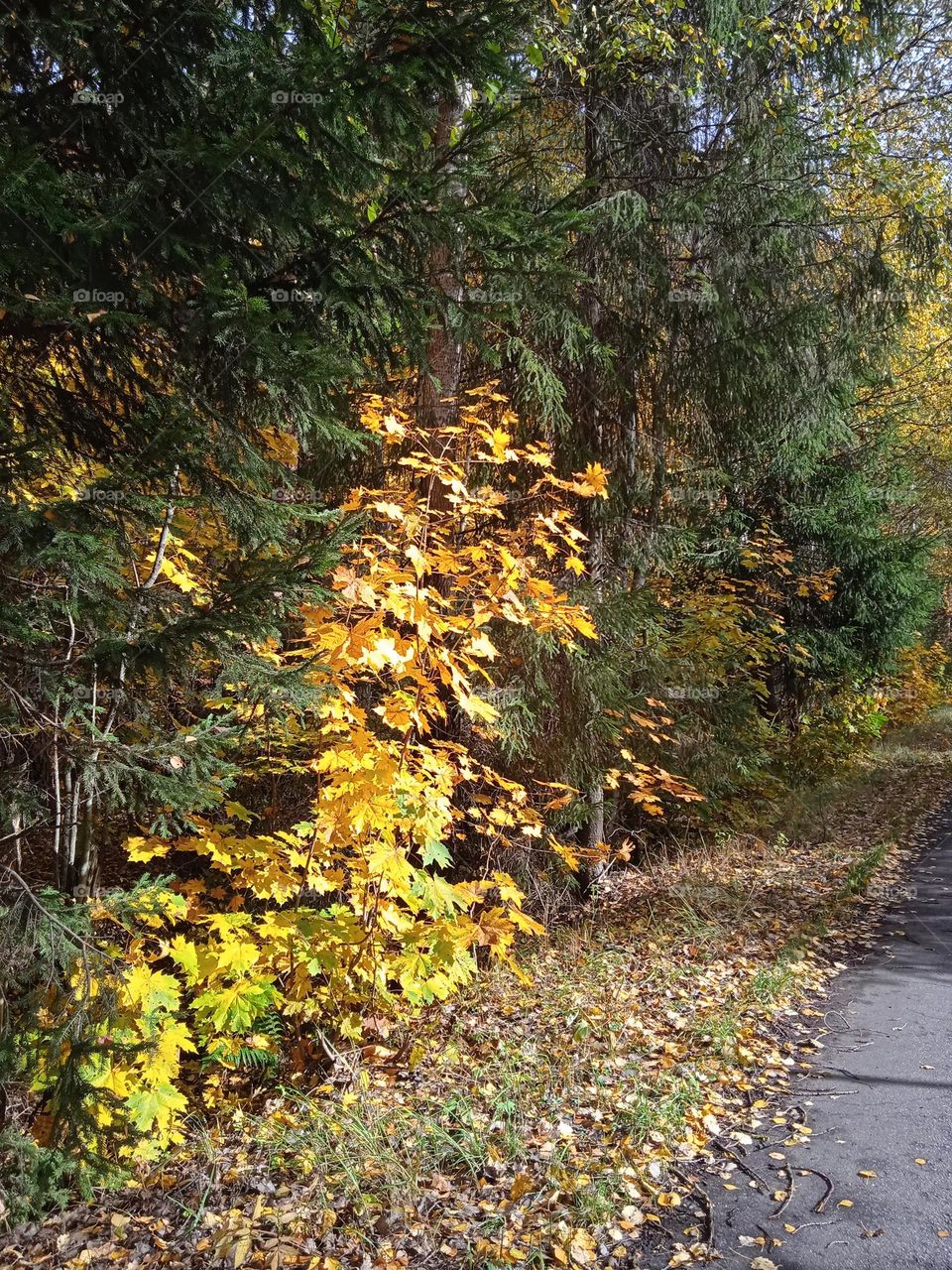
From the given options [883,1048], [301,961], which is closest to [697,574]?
[883,1048]

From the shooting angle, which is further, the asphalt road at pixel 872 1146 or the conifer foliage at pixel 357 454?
the asphalt road at pixel 872 1146

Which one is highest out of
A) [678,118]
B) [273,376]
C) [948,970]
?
[678,118]

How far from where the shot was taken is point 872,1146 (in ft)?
12.8

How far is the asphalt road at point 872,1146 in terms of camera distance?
10.6 ft

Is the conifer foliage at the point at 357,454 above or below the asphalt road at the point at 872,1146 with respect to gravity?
above

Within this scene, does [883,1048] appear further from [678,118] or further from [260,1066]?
[678,118]

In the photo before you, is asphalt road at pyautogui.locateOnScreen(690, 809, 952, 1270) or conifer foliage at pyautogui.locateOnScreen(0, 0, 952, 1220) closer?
conifer foliage at pyautogui.locateOnScreen(0, 0, 952, 1220)

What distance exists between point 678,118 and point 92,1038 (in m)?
8.59

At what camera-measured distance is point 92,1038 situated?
3.10 metres

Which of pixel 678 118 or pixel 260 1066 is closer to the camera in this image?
pixel 260 1066

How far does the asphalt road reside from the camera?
10.6 ft

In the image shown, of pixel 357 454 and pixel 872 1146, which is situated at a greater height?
pixel 357 454

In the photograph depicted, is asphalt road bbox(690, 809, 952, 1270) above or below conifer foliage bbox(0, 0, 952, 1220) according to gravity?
below

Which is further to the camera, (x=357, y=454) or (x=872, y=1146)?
(x=357, y=454)
